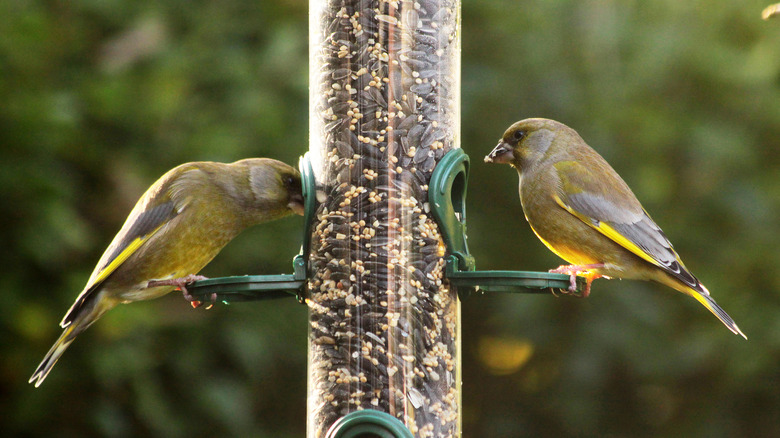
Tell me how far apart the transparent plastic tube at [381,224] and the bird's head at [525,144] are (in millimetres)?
717

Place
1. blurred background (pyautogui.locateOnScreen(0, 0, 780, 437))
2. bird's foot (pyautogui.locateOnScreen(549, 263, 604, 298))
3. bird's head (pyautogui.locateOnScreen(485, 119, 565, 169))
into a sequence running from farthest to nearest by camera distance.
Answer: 1. blurred background (pyautogui.locateOnScreen(0, 0, 780, 437))
2. bird's head (pyautogui.locateOnScreen(485, 119, 565, 169))
3. bird's foot (pyautogui.locateOnScreen(549, 263, 604, 298))

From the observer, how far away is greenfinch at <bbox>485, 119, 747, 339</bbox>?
5047 mm

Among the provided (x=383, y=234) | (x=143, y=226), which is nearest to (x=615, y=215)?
(x=383, y=234)

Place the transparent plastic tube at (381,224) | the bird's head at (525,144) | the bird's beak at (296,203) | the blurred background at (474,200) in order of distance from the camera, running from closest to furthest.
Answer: the transparent plastic tube at (381,224)
the bird's beak at (296,203)
the bird's head at (525,144)
the blurred background at (474,200)

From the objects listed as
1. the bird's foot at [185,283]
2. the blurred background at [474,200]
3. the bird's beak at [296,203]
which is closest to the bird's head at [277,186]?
the bird's beak at [296,203]

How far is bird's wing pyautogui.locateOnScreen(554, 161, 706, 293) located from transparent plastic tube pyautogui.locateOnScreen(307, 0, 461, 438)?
79cm

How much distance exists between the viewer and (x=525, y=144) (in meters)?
5.34

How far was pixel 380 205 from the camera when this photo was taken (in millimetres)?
4480

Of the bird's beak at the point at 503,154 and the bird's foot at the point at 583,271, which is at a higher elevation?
the bird's beak at the point at 503,154

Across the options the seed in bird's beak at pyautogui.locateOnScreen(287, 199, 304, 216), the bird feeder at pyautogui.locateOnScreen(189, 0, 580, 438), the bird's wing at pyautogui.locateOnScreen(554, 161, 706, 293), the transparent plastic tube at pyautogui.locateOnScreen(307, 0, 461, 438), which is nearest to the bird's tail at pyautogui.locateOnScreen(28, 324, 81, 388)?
the bird feeder at pyautogui.locateOnScreen(189, 0, 580, 438)

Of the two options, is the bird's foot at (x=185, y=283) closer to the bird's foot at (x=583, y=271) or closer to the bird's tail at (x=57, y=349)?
the bird's tail at (x=57, y=349)

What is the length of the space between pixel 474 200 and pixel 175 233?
2.85m

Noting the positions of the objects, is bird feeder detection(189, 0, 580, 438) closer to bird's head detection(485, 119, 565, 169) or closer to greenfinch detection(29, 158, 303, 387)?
greenfinch detection(29, 158, 303, 387)

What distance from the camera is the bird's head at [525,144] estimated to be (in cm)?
532
